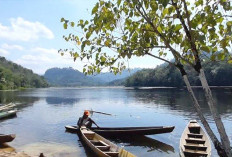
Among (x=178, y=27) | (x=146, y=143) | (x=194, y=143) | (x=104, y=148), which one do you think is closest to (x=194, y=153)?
(x=194, y=143)

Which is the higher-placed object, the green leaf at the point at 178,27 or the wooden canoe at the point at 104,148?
the green leaf at the point at 178,27

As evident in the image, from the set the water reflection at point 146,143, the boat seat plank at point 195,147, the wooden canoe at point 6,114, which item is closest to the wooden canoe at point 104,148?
the water reflection at point 146,143

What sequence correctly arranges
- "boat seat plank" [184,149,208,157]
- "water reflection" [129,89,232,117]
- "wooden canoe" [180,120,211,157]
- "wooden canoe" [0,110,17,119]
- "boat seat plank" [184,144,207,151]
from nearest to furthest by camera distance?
"boat seat plank" [184,149,208,157] < "wooden canoe" [180,120,211,157] < "boat seat plank" [184,144,207,151] < "wooden canoe" [0,110,17,119] < "water reflection" [129,89,232,117]

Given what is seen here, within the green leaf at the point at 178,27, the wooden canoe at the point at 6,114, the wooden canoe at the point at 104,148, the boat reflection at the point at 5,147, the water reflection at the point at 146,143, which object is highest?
the green leaf at the point at 178,27

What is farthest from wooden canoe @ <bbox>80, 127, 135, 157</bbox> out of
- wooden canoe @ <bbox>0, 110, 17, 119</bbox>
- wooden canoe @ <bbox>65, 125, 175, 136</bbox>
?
wooden canoe @ <bbox>0, 110, 17, 119</bbox>

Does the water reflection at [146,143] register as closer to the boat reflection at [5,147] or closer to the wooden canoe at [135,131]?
the wooden canoe at [135,131]

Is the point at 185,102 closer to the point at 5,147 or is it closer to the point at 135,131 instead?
the point at 135,131

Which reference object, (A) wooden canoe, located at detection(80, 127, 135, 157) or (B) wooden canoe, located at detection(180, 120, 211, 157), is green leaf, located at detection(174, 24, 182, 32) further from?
(B) wooden canoe, located at detection(180, 120, 211, 157)

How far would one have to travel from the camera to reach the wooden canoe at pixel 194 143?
60.5ft

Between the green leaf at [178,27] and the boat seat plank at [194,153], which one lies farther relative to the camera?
the boat seat plank at [194,153]

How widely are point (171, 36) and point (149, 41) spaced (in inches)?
22.7

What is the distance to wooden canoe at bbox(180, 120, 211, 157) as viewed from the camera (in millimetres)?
18438

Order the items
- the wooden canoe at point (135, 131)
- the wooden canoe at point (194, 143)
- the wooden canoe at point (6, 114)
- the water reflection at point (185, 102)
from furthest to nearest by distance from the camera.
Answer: the water reflection at point (185, 102) < the wooden canoe at point (6, 114) < the wooden canoe at point (135, 131) < the wooden canoe at point (194, 143)

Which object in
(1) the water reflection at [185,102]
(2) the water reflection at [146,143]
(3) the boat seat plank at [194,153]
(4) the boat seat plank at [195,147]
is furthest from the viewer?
(1) the water reflection at [185,102]
